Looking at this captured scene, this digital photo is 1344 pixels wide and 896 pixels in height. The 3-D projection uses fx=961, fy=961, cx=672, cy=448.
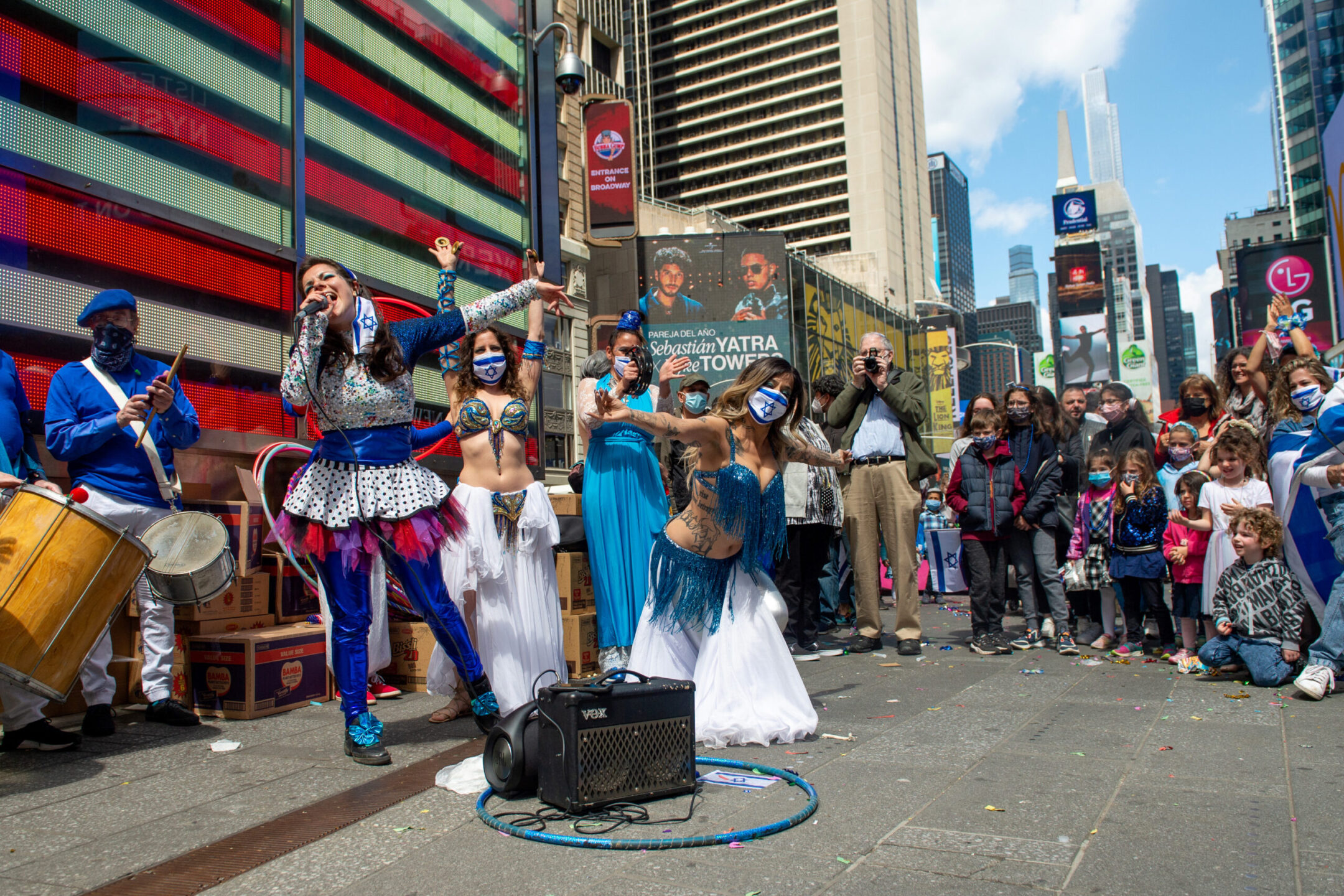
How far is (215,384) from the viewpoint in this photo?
5.79m

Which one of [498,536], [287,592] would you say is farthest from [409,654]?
[498,536]

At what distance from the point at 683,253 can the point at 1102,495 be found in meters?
43.3

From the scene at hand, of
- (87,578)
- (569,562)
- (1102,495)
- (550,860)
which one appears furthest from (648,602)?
(1102,495)

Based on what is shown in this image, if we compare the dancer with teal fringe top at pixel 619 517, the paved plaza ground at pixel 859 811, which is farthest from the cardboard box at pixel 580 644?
the paved plaza ground at pixel 859 811

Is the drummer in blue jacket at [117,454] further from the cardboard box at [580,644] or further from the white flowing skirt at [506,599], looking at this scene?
the cardboard box at [580,644]

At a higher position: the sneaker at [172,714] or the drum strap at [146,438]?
the drum strap at [146,438]

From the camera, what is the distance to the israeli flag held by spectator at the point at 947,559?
401 inches

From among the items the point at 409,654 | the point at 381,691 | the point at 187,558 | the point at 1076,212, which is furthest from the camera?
the point at 1076,212

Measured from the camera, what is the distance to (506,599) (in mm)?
4555

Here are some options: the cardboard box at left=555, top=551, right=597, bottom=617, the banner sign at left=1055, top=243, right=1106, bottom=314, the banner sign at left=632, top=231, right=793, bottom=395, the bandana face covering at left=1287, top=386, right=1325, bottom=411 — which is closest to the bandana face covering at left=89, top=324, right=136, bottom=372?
the cardboard box at left=555, top=551, right=597, bottom=617

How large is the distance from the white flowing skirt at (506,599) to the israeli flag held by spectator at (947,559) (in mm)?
6475

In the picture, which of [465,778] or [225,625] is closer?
[465,778]

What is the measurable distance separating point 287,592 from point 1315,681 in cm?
552

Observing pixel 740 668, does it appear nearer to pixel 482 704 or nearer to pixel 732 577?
pixel 732 577
